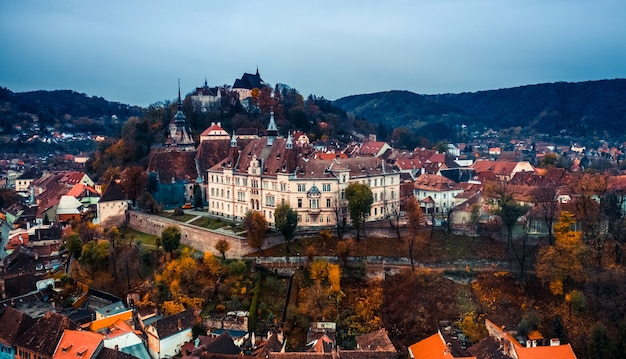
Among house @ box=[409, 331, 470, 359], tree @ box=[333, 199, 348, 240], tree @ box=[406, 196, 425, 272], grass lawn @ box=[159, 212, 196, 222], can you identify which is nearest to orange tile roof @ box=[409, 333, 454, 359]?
house @ box=[409, 331, 470, 359]

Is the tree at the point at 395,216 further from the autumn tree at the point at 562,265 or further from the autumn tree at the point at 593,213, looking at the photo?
the autumn tree at the point at 593,213

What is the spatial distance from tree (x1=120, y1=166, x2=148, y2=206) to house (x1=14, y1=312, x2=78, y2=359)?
92.7ft

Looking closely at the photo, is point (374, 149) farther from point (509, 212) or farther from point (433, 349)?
point (433, 349)

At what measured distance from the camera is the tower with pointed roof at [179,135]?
79219mm

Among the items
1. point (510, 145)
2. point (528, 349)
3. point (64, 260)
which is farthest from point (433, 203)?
point (510, 145)

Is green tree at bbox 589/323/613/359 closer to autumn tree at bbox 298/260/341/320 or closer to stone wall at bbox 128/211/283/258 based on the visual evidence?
autumn tree at bbox 298/260/341/320

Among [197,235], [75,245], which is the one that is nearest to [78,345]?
[75,245]

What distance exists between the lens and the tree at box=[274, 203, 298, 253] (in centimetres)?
4756

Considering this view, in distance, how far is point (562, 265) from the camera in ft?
138

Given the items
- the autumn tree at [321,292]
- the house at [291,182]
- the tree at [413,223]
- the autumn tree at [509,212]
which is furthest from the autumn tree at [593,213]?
the autumn tree at [321,292]

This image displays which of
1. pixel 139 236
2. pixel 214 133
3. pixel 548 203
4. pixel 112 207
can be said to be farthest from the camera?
→ pixel 214 133

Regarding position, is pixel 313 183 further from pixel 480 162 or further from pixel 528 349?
pixel 480 162

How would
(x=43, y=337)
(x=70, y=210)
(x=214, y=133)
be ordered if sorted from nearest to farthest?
(x=43, y=337)
(x=70, y=210)
(x=214, y=133)

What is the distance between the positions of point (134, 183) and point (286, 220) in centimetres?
2641
